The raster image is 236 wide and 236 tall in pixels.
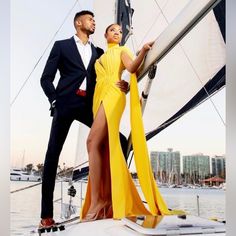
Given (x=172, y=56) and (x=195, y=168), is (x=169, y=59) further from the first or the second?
(x=195, y=168)

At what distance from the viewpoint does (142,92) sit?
4.68ft

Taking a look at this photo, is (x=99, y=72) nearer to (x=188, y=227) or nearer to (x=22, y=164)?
(x=22, y=164)

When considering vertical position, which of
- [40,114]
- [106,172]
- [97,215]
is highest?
[40,114]

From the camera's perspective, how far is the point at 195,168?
1.31m

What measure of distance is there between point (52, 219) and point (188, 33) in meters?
0.75

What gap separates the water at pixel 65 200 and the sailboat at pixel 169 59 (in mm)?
86

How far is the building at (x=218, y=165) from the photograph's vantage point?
1250 mm

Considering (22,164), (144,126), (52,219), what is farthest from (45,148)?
(144,126)

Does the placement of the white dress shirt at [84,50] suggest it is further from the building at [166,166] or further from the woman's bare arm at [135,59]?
the building at [166,166]

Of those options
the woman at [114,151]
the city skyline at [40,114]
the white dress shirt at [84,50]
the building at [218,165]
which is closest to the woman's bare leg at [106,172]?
the woman at [114,151]

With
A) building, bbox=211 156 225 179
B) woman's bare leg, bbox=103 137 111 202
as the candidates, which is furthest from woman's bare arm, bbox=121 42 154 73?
building, bbox=211 156 225 179

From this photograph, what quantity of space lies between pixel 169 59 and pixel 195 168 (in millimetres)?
367

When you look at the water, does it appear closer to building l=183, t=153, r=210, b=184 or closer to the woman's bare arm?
building l=183, t=153, r=210, b=184

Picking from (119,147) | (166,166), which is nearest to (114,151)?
(119,147)
